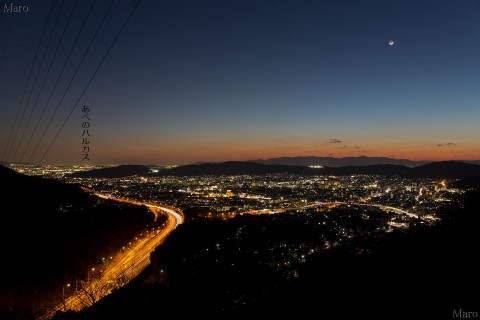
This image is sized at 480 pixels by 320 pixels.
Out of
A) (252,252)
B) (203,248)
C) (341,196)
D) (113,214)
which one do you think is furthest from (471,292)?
(341,196)

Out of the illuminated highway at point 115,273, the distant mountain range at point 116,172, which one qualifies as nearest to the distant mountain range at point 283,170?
the distant mountain range at point 116,172

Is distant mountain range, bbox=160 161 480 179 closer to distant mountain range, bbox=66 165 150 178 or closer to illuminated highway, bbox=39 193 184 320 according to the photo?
distant mountain range, bbox=66 165 150 178

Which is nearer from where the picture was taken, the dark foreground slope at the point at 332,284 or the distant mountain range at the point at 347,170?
the dark foreground slope at the point at 332,284

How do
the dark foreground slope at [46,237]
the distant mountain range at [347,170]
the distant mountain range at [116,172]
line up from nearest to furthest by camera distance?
1. the dark foreground slope at [46,237]
2. the distant mountain range at [347,170]
3. the distant mountain range at [116,172]

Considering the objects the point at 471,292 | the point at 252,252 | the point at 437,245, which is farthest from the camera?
the point at 252,252

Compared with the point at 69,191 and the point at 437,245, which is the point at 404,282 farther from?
the point at 69,191

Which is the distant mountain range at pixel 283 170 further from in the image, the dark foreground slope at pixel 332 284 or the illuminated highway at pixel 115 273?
the dark foreground slope at pixel 332 284
